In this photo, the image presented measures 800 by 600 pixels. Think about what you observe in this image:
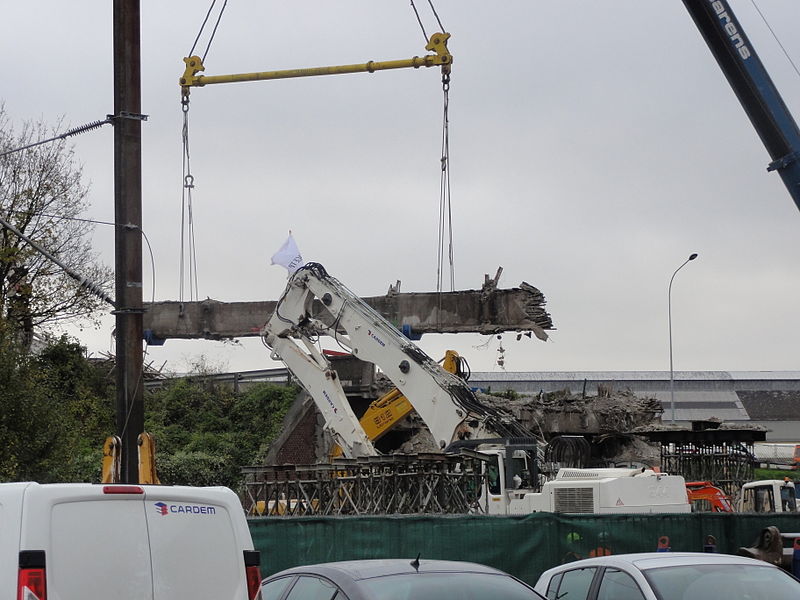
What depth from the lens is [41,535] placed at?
7258 mm

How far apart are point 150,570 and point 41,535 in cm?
77

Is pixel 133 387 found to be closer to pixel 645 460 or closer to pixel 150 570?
pixel 150 570

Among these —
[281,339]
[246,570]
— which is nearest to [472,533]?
[246,570]

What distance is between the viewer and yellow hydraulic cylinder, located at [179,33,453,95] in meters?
27.4

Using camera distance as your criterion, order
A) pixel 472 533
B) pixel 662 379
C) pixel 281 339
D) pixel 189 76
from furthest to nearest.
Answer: pixel 662 379 → pixel 189 76 → pixel 281 339 → pixel 472 533

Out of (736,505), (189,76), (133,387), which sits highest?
(189,76)

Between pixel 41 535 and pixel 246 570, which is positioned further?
pixel 246 570

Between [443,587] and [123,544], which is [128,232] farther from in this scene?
[443,587]

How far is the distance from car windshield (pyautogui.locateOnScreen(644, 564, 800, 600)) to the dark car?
121cm

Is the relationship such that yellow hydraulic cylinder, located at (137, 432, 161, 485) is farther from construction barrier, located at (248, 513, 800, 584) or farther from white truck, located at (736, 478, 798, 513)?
white truck, located at (736, 478, 798, 513)

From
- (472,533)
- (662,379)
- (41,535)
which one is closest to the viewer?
(41,535)

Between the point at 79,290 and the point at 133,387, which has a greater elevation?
the point at 79,290

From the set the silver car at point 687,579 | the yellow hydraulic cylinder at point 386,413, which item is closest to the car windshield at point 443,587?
the silver car at point 687,579

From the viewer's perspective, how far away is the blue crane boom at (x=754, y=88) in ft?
67.8
